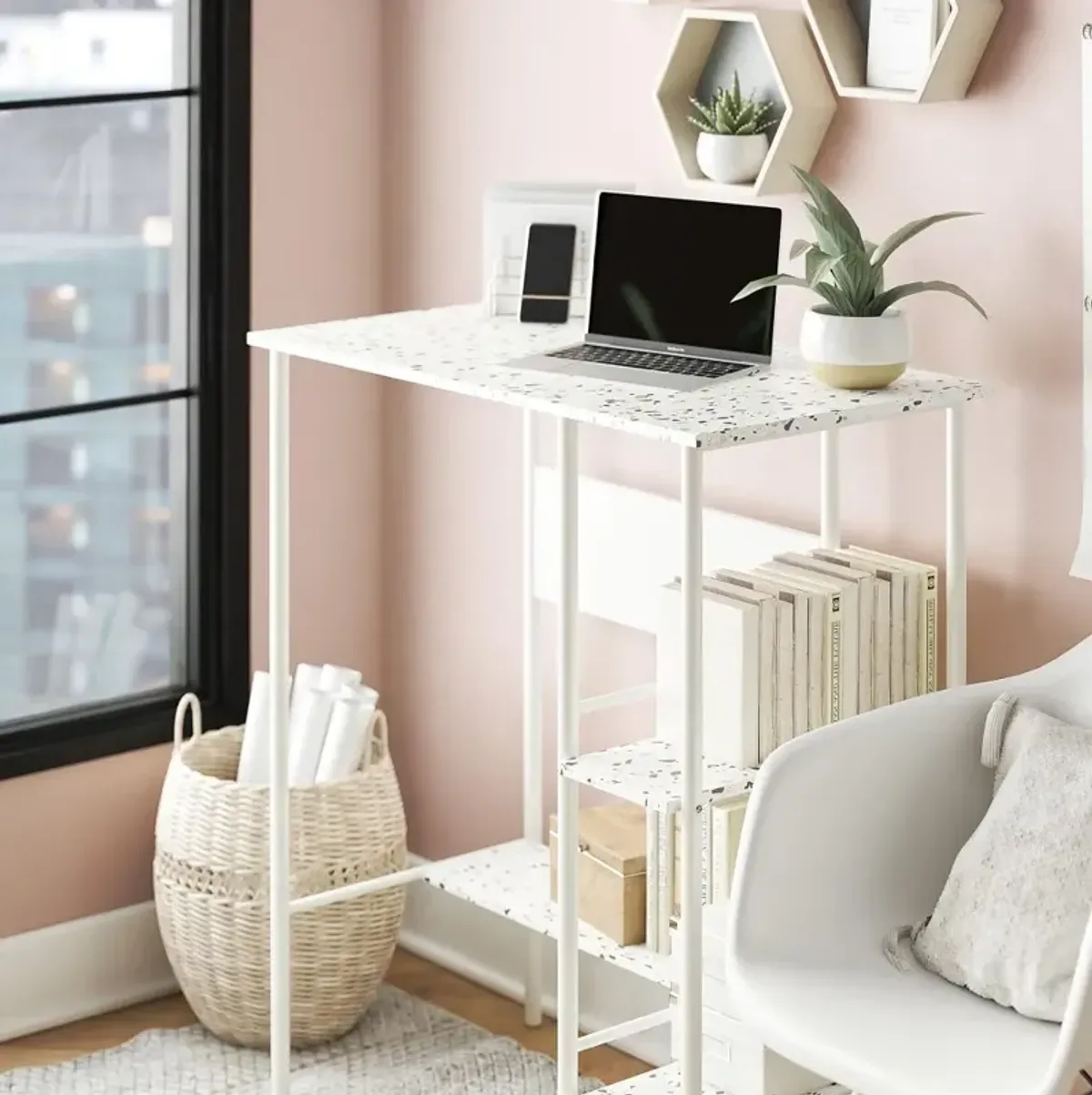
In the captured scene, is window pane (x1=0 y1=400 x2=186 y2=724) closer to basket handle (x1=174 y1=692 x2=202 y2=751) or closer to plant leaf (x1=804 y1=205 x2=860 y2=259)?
basket handle (x1=174 y1=692 x2=202 y2=751)

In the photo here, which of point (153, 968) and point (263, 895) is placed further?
point (153, 968)

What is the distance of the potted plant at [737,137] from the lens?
9.17 feet

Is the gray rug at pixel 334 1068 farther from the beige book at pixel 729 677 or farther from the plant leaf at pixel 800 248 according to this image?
the plant leaf at pixel 800 248

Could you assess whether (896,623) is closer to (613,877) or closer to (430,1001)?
(613,877)

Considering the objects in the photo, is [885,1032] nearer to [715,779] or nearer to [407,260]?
[715,779]

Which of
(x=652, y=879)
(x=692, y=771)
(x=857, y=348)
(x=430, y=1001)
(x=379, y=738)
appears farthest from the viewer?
(x=430, y=1001)

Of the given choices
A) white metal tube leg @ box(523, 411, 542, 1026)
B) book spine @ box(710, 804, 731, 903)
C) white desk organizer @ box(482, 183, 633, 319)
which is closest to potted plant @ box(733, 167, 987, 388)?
white desk organizer @ box(482, 183, 633, 319)

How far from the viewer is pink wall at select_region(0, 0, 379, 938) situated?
3361 millimetres

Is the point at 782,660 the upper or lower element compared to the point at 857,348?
lower

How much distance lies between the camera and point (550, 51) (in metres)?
3.21

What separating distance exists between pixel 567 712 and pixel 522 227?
68cm

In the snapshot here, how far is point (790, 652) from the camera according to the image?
99.3 inches

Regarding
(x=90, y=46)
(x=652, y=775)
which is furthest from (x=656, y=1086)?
(x=90, y=46)

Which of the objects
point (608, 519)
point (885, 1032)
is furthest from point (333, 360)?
point (885, 1032)
